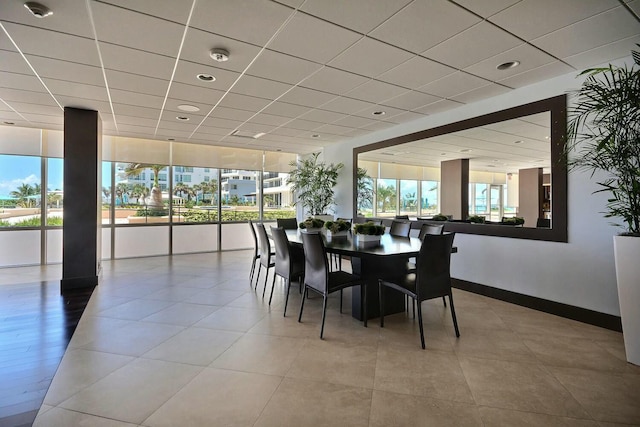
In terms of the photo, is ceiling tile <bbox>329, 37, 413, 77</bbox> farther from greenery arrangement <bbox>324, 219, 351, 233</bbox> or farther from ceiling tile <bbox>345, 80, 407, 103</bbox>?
greenery arrangement <bbox>324, 219, 351, 233</bbox>

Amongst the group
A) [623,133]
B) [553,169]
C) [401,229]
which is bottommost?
[401,229]

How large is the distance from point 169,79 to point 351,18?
229 cm

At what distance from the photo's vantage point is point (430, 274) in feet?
9.92

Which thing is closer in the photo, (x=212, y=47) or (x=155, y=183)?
(x=212, y=47)

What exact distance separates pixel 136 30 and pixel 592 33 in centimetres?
382

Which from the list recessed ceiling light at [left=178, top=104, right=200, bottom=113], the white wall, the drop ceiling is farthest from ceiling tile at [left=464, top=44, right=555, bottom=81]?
recessed ceiling light at [left=178, top=104, right=200, bottom=113]

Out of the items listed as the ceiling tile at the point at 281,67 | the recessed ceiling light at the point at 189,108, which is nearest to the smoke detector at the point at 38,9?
the ceiling tile at the point at 281,67

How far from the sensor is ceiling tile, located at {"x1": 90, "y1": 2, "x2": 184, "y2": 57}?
2436 mm

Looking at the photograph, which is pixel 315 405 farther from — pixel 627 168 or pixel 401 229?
pixel 401 229

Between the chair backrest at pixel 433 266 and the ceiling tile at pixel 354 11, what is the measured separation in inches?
72.4

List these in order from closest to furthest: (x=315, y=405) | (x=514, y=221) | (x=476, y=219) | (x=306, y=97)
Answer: (x=315, y=405) → (x=306, y=97) → (x=514, y=221) → (x=476, y=219)

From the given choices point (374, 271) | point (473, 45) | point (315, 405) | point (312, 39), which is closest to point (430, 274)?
point (374, 271)

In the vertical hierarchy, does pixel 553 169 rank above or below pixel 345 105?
below

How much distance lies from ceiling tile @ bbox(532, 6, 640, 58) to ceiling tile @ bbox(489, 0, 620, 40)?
0.36 feet
